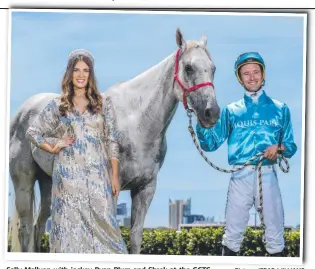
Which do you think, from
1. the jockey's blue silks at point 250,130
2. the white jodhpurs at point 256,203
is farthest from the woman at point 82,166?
the white jodhpurs at point 256,203

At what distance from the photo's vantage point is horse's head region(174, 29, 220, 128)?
240 inches

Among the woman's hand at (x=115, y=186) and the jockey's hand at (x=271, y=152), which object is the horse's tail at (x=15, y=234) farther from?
the jockey's hand at (x=271, y=152)

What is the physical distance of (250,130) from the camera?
639 cm

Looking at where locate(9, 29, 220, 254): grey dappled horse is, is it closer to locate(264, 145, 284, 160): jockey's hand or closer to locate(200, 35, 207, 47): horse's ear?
locate(200, 35, 207, 47): horse's ear

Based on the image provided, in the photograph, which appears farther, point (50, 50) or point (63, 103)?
point (50, 50)

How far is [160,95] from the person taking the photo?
6359mm

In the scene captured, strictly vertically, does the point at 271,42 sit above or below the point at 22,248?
above

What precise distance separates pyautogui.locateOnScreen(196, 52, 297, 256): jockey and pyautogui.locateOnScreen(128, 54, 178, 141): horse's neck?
297 mm

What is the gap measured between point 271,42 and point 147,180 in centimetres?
157

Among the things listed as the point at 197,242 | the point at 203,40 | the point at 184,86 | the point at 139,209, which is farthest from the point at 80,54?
the point at 197,242

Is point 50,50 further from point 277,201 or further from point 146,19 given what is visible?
point 277,201

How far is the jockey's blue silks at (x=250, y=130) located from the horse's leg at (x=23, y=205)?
150 centimetres

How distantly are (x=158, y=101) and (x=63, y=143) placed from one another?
33.8 inches

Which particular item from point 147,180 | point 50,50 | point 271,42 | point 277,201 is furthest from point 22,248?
point 271,42
